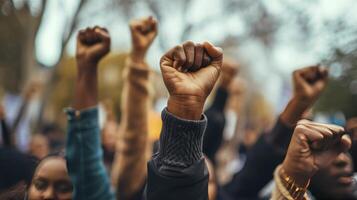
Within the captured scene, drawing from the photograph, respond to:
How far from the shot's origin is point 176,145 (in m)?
1.85

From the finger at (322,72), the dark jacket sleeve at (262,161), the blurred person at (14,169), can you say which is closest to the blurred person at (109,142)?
the dark jacket sleeve at (262,161)

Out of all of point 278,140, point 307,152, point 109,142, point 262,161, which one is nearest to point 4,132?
point 109,142

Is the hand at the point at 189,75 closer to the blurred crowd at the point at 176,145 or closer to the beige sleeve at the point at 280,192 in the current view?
the blurred crowd at the point at 176,145

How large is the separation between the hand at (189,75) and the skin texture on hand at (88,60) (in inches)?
37.9

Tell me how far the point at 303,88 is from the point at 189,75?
109 centimetres

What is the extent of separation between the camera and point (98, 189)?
273 centimetres

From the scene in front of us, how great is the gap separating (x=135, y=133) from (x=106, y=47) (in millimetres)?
564

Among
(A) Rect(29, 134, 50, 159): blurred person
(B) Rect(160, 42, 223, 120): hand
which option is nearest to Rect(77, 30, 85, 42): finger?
(B) Rect(160, 42, 223, 120): hand

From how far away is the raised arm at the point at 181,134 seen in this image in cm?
184

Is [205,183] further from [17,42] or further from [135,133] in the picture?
[17,42]

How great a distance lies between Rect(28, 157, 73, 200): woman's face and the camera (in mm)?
2609

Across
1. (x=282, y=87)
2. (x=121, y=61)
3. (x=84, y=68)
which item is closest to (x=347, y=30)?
(x=84, y=68)

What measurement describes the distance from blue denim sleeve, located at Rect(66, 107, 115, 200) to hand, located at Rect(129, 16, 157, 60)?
0.50 metres

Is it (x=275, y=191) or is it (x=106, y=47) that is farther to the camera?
(x=106, y=47)
